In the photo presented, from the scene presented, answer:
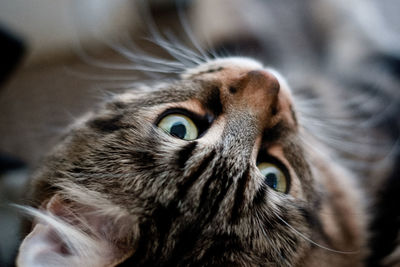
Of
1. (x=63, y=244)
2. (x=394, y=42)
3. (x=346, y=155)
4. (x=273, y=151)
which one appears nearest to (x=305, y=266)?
(x=273, y=151)

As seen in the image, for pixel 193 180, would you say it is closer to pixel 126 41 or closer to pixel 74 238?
pixel 74 238

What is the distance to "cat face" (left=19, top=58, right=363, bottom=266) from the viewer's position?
73 cm

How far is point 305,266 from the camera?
859mm

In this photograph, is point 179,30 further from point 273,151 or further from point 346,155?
point 273,151

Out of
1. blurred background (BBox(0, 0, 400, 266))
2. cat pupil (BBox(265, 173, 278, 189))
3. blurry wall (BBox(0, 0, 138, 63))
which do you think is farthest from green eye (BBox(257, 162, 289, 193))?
blurry wall (BBox(0, 0, 138, 63))

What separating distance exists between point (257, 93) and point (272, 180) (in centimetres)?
21

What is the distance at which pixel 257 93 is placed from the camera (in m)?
0.89

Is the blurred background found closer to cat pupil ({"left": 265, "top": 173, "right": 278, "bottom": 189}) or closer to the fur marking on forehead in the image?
the fur marking on forehead

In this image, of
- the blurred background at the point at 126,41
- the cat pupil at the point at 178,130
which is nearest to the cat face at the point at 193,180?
the cat pupil at the point at 178,130

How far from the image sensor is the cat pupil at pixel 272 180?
2.84 feet

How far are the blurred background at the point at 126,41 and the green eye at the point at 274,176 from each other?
0.68m

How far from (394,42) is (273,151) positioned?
1.07 meters

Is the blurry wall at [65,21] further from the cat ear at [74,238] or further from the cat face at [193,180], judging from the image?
the cat ear at [74,238]

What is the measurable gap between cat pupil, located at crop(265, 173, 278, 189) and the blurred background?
2.33 feet
